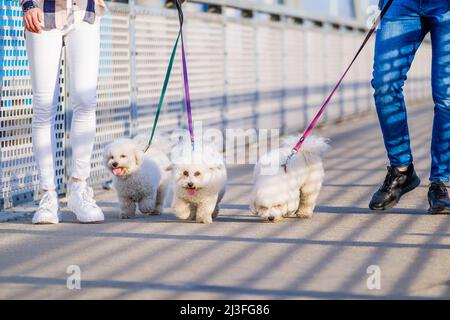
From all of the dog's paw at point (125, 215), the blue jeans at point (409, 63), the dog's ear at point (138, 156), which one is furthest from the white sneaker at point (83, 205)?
the blue jeans at point (409, 63)

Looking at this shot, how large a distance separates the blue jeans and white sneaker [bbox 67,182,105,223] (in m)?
1.69

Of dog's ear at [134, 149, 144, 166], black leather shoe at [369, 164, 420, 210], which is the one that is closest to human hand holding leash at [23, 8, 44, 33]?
dog's ear at [134, 149, 144, 166]

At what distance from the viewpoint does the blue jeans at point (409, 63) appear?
5.98 metres

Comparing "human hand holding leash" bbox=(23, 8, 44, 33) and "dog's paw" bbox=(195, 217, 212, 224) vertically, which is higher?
"human hand holding leash" bbox=(23, 8, 44, 33)

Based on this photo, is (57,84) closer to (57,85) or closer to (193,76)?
(57,85)

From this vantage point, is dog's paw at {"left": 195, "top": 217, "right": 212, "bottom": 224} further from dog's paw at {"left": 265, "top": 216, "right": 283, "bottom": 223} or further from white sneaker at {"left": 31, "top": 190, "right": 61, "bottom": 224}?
white sneaker at {"left": 31, "top": 190, "right": 61, "bottom": 224}

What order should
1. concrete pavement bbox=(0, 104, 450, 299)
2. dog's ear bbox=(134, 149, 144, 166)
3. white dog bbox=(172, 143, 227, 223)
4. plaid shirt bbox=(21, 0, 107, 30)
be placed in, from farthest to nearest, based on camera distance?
1. dog's ear bbox=(134, 149, 144, 166)
2. white dog bbox=(172, 143, 227, 223)
3. plaid shirt bbox=(21, 0, 107, 30)
4. concrete pavement bbox=(0, 104, 450, 299)

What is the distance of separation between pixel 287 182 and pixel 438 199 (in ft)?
2.85

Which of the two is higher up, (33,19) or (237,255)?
(33,19)

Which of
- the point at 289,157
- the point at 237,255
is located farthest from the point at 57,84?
the point at 237,255

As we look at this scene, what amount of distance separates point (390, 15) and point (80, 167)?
188 cm

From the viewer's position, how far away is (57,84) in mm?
5703

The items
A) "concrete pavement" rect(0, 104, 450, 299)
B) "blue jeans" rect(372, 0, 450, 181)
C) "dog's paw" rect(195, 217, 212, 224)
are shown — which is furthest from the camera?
"blue jeans" rect(372, 0, 450, 181)

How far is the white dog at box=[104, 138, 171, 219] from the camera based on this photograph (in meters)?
6.06
